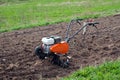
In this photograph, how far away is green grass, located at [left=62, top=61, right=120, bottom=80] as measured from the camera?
8.66 metres

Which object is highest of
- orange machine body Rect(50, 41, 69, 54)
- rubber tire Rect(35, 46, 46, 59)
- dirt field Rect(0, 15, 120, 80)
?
orange machine body Rect(50, 41, 69, 54)

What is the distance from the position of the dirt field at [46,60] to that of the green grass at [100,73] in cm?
67

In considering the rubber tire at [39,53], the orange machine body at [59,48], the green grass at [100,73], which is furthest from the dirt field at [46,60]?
the green grass at [100,73]

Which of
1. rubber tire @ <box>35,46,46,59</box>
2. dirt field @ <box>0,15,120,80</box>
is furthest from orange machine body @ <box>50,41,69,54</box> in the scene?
rubber tire @ <box>35,46,46,59</box>

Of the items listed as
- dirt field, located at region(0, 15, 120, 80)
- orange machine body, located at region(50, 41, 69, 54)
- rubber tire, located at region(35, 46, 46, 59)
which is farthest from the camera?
rubber tire, located at region(35, 46, 46, 59)

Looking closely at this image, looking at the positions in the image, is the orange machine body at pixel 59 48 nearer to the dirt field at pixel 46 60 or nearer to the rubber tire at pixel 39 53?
the dirt field at pixel 46 60

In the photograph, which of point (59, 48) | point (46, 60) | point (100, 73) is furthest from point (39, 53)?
point (100, 73)

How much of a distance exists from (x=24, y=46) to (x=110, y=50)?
3.10m

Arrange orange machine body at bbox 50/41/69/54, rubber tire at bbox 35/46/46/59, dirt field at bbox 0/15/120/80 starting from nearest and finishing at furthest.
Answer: dirt field at bbox 0/15/120/80 < orange machine body at bbox 50/41/69/54 < rubber tire at bbox 35/46/46/59

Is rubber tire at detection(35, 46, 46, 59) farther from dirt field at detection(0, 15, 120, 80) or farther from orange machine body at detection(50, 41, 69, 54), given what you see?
orange machine body at detection(50, 41, 69, 54)

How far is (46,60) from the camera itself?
1102 cm

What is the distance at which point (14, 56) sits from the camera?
1171 centimetres

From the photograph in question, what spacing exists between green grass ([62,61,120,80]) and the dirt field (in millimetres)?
668

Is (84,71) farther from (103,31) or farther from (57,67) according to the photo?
(103,31)
